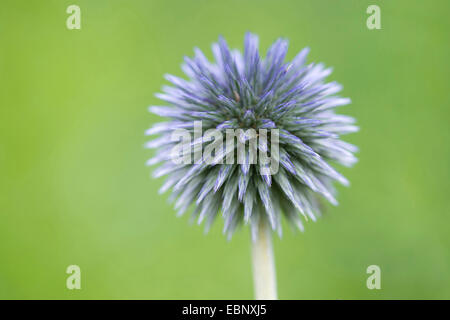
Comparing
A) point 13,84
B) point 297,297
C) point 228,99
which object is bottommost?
point 297,297

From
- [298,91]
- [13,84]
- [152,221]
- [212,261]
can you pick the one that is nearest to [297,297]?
[212,261]

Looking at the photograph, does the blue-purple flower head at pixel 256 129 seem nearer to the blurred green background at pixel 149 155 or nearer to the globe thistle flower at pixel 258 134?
the globe thistle flower at pixel 258 134

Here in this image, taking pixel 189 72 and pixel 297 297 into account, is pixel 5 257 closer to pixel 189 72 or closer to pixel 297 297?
pixel 297 297

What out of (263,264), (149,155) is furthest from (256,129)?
(149,155)

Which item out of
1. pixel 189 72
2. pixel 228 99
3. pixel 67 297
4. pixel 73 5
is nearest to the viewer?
pixel 228 99

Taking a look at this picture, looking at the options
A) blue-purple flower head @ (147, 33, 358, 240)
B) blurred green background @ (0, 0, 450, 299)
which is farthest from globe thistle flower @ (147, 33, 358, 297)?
blurred green background @ (0, 0, 450, 299)

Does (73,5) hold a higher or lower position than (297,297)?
higher

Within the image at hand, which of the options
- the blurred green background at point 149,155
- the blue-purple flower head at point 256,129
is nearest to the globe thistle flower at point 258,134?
the blue-purple flower head at point 256,129

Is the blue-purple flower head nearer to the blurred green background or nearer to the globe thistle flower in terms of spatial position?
the globe thistle flower
